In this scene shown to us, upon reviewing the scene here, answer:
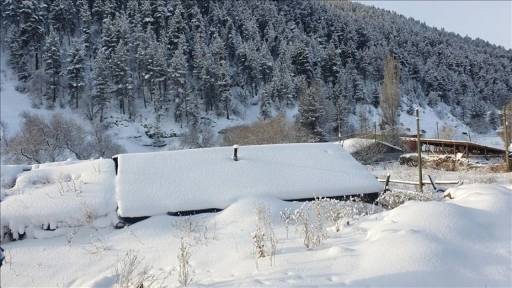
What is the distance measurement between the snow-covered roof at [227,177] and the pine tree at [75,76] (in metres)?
46.6

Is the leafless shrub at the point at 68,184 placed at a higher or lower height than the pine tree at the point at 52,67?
lower

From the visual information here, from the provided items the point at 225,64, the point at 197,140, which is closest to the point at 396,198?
the point at 197,140

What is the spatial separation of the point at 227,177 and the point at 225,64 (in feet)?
179

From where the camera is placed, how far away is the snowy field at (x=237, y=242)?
4066mm

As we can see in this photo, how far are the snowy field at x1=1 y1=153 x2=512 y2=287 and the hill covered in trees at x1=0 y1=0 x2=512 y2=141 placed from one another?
36443mm

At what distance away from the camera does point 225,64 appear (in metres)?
62.0

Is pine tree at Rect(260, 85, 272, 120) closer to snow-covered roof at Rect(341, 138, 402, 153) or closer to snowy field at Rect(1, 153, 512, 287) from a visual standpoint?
snow-covered roof at Rect(341, 138, 402, 153)

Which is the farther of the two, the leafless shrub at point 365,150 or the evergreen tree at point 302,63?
the evergreen tree at point 302,63

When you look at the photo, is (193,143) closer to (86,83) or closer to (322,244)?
(86,83)

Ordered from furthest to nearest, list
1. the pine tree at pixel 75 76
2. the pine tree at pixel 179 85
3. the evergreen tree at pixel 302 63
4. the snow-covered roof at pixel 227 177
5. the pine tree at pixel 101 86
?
the evergreen tree at pixel 302 63 → the pine tree at pixel 179 85 → the pine tree at pixel 75 76 → the pine tree at pixel 101 86 → the snow-covered roof at pixel 227 177

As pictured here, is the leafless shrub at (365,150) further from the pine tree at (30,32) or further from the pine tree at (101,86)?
the pine tree at (30,32)

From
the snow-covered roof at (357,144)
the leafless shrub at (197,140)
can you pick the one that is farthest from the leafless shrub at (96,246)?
the leafless shrub at (197,140)

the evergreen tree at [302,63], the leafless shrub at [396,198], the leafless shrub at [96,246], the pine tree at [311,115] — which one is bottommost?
the leafless shrub at [96,246]

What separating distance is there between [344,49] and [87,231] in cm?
8065
